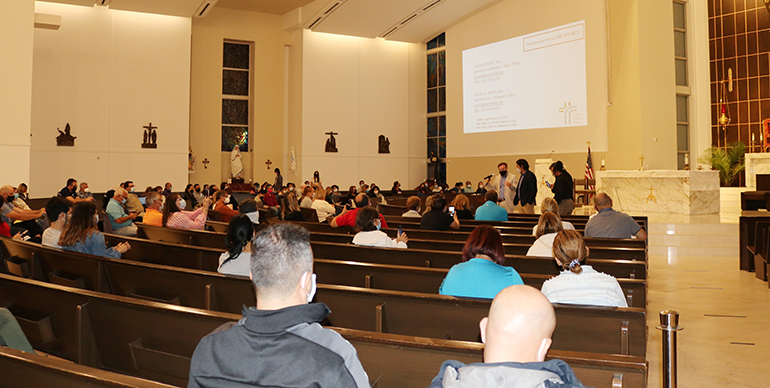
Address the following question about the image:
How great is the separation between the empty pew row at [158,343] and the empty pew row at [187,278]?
26.6 inches

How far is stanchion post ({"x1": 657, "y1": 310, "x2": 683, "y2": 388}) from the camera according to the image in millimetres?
2193

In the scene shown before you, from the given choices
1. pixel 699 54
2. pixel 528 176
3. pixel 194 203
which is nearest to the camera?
pixel 528 176

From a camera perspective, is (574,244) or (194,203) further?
(194,203)

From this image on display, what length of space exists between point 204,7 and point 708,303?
51.6 ft

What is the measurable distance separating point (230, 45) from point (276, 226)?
64.2 ft

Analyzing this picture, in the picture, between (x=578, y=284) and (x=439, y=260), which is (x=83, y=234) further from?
(x=578, y=284)

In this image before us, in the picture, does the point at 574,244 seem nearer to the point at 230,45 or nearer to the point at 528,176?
the point at 528,176

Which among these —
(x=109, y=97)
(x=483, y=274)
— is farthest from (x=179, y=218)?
(x=109, y=97)

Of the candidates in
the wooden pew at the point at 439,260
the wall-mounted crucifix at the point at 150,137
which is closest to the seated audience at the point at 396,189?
the wall-mounted crucifix at the point at 150,137

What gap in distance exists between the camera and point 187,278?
3312 mm

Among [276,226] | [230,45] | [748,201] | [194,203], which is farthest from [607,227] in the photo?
[230,45]

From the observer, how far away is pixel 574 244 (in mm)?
2807

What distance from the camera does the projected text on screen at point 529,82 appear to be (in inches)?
582

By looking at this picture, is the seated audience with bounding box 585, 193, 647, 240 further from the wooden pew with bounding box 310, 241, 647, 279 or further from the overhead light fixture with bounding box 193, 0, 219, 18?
the overhead light fixture with bounding box 193, 0, 219, 18
